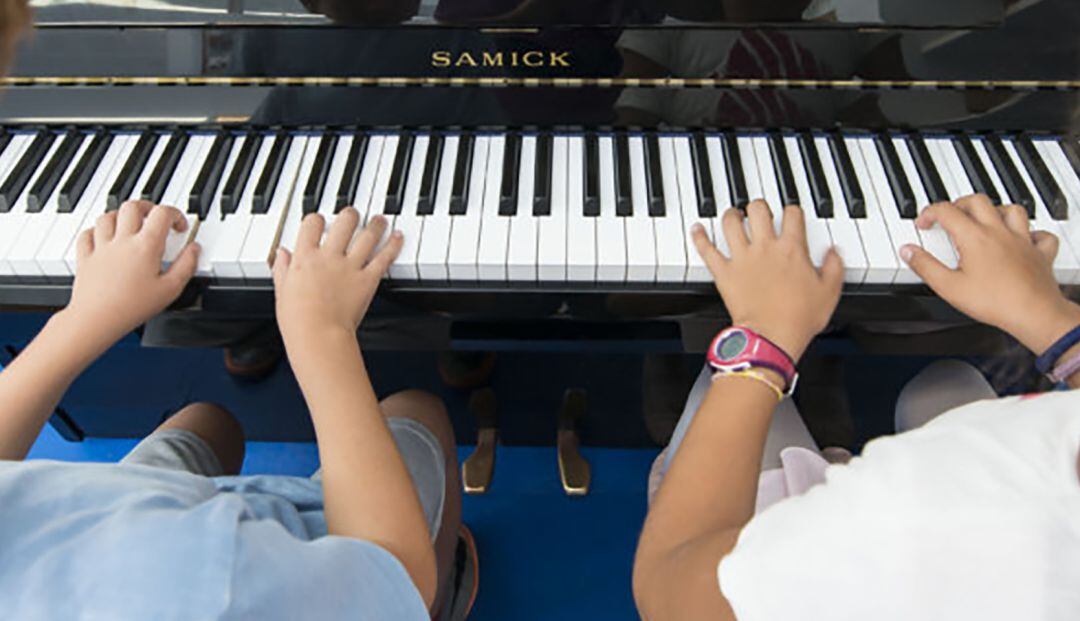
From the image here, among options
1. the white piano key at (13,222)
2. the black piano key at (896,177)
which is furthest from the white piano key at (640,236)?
the white piano key at (13,222)

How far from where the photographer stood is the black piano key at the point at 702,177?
0.95 meters

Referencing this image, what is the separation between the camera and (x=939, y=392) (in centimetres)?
115

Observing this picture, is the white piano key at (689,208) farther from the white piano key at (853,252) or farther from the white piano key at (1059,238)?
the white piano key at (1059,238)

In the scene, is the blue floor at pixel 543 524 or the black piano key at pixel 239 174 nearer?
the black piano key at pixel 239 174

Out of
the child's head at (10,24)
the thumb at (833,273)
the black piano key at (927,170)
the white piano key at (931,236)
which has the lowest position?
the thumb at (833,273)

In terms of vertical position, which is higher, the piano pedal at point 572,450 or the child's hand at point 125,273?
the child's hand at point 125,273

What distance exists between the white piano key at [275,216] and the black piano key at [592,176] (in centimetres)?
37

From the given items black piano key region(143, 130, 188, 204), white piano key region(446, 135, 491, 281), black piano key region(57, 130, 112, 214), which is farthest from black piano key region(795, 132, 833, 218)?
black piano key region(57, 130, 112, 214)

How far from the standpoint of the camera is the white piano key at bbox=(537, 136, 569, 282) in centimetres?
89

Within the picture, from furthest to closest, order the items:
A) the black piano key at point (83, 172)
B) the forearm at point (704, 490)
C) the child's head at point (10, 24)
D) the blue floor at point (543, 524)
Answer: the blue floor at point (543, 524) < the black piano key at point (83, 172) < the forearm at point (704, 490) < the child's head at point (10, 24)

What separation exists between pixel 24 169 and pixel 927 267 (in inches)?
45.4

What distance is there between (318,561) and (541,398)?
3.10 ft

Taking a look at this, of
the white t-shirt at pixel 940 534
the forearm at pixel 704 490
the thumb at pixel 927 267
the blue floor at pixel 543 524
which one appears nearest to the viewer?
the white t-shirt at pixel 940 534

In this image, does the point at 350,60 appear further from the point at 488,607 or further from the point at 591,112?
the point at 488,607
